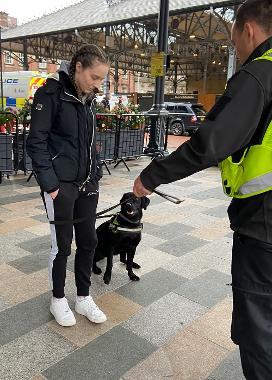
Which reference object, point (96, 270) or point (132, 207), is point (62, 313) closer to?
point (96, 270)

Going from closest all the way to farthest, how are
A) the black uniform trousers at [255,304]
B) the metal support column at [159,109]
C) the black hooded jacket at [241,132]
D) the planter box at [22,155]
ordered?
1. the black hooded jacket at [241,132]
2. the black uniform trousers at [255,304]
3. the planter box at [22,155]
4. the metal support column at [159,109]

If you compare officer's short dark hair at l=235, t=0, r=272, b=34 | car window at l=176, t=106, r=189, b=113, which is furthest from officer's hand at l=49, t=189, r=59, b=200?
car window at l=176, t=106, r=189, b=113

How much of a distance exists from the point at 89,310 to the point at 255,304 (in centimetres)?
148

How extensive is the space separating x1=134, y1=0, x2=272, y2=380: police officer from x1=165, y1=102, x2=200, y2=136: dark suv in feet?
56.4

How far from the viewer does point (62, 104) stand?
2.37m

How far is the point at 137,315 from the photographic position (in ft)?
9.39

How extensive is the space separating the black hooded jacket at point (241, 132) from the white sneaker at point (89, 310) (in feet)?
4.95

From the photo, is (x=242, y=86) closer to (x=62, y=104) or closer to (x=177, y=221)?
(x=62, y=104)

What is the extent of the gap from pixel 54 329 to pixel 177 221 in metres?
2.78

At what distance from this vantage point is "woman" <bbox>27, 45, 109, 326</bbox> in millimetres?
2350

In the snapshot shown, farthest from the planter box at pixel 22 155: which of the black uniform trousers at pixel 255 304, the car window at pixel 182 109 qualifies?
the car window at pixel 182 109

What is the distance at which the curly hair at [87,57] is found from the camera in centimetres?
236

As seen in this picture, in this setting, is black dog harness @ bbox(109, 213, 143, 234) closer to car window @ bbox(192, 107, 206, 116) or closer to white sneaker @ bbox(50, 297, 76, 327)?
white sneaker @ bbox(50, 297, 76, 327)

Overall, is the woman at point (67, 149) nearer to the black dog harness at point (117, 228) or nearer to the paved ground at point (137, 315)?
the paved ground at point (137, 315)
